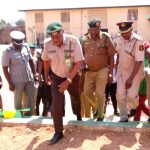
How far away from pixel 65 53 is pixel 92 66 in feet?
2.71

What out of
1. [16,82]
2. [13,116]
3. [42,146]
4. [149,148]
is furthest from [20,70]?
[149,148]

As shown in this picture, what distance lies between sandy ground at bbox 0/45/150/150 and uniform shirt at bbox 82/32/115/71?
102 centimetres

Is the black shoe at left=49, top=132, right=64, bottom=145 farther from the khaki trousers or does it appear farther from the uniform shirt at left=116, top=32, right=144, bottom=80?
the uniform shirt at left=116, top=32, right=144, bottom=80

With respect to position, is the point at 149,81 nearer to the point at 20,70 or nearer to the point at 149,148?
the point at 149,148

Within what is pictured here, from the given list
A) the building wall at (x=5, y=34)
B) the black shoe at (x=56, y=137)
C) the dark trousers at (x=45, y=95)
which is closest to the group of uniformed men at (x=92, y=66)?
the black shoe at (x=56, y=137)

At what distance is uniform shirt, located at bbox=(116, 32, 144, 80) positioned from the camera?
486 centimetres

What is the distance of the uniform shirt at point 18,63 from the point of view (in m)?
5.93

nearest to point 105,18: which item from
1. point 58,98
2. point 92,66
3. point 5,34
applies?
point 5,34

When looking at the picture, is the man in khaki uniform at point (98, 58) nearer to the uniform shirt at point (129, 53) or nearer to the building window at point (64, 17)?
the uniform shirt at point (129, 53)

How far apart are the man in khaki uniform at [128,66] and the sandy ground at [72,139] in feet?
1.60

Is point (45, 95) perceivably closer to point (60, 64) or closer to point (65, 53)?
point (60, 64)

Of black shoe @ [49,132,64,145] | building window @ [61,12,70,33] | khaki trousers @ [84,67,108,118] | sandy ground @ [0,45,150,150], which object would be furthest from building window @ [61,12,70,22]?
black shoe @ [49,132,64,145]

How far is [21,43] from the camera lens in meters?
6.00

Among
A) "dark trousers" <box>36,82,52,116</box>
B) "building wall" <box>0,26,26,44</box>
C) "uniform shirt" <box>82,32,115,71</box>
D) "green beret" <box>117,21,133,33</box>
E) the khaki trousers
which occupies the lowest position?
"building wall" <box>0,26,26,44</box>
